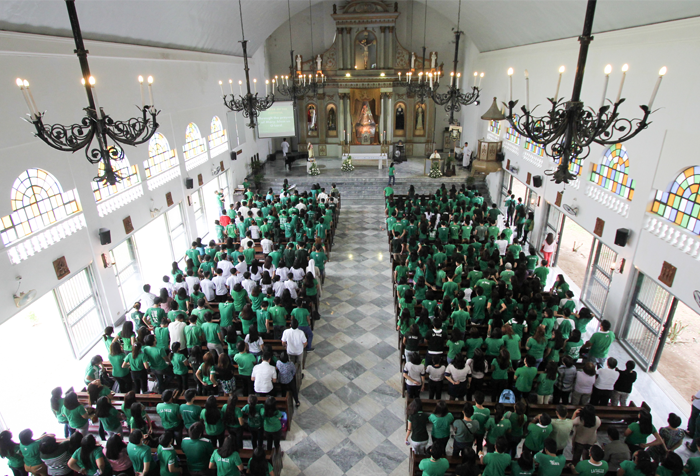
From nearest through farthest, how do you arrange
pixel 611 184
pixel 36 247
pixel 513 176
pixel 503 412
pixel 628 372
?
pixel 503 412 < pixel 628 372 < pixel 36 247 < pixel 611 184 < pixel 513 176

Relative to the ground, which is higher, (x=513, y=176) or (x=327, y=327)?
(x=513, y=176)

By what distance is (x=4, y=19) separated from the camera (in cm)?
662

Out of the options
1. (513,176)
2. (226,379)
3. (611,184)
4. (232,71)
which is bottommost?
(226,379)

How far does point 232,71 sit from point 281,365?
620 inches

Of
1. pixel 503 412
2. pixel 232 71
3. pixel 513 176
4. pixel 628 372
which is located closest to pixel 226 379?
pixel 503 412

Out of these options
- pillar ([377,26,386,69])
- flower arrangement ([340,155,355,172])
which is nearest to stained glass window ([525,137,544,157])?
flower arrangement ([340,155,355,172])

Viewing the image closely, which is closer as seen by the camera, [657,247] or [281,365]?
[281,365]

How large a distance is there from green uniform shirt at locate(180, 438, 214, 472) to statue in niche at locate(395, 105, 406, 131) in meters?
21.5

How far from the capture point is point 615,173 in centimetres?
918

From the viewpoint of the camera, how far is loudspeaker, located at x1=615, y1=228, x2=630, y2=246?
845 cm

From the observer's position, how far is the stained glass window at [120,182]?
9217 millimetres

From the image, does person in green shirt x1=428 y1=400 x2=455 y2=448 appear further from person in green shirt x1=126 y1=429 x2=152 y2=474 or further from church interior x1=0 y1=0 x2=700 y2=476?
person in green shirt x1=126 y1=429 x2=152 y2=474

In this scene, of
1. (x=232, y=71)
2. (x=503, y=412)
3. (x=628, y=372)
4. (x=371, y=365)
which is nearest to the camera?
(x=503, y=412)

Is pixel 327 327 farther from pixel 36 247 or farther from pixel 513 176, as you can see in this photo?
pixel 513 176
